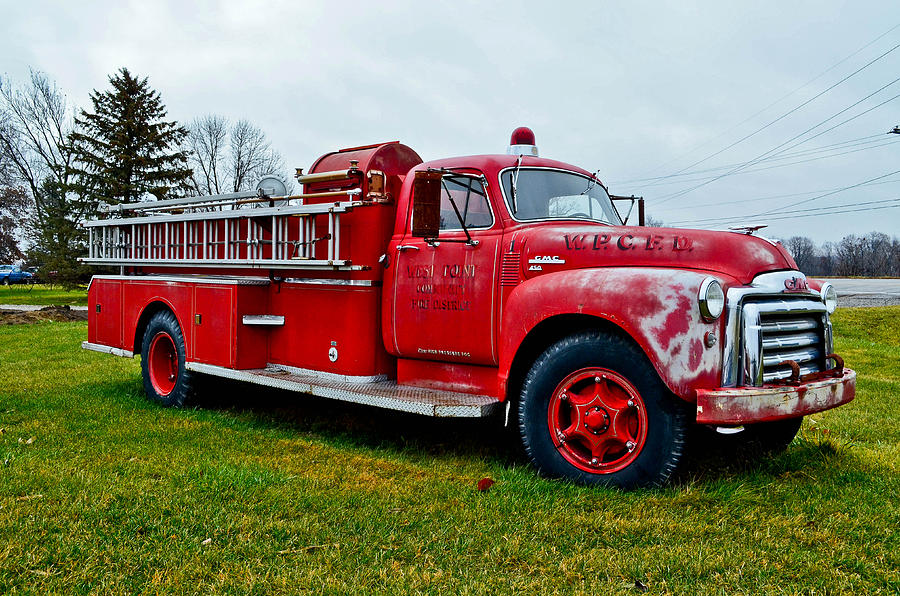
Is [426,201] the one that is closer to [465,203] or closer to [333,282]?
[465,203]

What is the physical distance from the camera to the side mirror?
4.55m

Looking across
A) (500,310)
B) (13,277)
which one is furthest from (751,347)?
(13,277)

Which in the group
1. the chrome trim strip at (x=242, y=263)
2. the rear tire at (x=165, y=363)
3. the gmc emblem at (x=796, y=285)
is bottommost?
the rear tire at (x=165, y=363)

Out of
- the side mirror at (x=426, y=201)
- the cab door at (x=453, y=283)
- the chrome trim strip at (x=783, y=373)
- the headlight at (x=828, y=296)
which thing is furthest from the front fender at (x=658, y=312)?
the headlight at (x=828, y=296)

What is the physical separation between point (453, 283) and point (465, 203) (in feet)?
1.99

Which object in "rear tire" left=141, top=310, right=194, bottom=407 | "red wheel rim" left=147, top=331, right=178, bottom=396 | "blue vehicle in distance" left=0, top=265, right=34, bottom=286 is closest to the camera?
"rear tire" left=141, top=310, right=194, bottom=407

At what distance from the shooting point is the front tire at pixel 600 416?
3.87 meters

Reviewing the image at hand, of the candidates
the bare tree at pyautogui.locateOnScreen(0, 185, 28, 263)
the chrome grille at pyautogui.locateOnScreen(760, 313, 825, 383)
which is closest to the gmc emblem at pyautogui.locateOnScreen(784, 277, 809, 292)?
the chrome grille at pyautogui.locateOnScreen(760, 313, 825, 383)

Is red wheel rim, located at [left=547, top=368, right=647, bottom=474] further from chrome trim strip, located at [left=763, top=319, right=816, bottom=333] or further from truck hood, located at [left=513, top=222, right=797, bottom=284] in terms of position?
chrome trim strip, located at [left=763, top=319, right=816, bottom=333]

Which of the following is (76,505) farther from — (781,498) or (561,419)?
(781,498)

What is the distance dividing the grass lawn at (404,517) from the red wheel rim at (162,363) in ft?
3.75

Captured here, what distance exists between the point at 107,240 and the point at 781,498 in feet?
22.2

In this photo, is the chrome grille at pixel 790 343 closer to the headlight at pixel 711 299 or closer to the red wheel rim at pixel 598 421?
the headlight at pixel 711 299

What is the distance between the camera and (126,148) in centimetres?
2681
